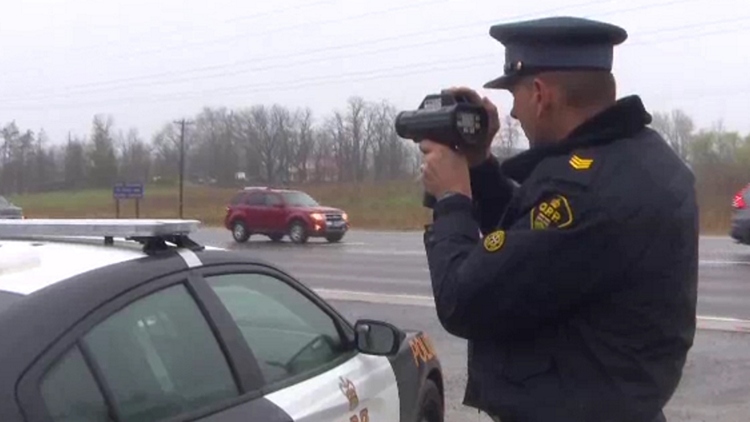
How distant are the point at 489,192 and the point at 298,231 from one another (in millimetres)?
31891

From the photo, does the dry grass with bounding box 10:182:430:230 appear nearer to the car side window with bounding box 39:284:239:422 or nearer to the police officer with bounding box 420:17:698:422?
the car side window with bounding box 39:284:239:422

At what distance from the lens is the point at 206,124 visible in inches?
3307

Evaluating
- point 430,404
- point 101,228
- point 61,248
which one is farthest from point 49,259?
point 430,404

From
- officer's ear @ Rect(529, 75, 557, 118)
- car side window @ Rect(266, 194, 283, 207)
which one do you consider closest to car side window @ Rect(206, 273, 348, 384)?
officer's ear @ Rect(529, 75, 557, 118)

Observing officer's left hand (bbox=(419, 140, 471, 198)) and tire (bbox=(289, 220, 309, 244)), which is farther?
tire (bbox=(289, 220, 309, 244))

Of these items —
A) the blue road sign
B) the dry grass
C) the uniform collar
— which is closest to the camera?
the uniform collar

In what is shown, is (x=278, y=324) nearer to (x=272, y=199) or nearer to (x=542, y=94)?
(x=542, y=94)

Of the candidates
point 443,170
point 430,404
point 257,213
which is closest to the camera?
point 443,170

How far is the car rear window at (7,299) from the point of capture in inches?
135

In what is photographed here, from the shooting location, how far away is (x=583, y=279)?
284cm

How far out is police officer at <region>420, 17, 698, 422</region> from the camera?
112 inches

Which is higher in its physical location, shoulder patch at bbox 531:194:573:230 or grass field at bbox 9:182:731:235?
shoulder patch at bbox 531:194:573:230

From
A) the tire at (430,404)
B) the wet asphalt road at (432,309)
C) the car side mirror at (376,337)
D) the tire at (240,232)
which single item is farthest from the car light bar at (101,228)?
the tire at (240,232)

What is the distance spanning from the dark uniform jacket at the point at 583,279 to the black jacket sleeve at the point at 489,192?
9.7 inches
